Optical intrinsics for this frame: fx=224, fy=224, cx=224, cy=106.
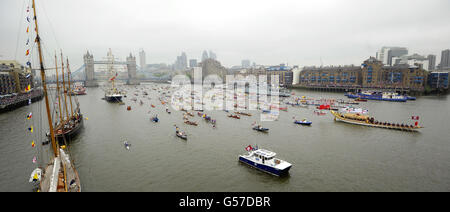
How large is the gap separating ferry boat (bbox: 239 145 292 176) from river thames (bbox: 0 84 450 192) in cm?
59

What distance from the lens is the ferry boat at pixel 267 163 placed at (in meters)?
22.7

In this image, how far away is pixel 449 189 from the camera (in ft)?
66.1

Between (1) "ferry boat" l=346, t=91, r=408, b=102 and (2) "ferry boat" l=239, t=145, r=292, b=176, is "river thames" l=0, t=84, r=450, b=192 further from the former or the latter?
(1) "ferry boat" l=346, t=91, r=408, b=102

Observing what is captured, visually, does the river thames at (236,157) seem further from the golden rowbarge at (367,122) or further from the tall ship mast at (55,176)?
the tall ship mast at (55,176)

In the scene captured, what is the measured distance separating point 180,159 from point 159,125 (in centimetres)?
1932

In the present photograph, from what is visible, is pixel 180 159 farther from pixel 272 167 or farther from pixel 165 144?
pixel 272 167

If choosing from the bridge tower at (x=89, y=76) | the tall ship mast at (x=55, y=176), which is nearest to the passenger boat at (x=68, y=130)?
the tall ship mast at (x=55, y=176)

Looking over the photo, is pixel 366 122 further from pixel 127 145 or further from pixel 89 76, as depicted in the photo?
pixel 89 76

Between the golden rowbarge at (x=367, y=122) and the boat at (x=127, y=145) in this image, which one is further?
the golden rowbarge at (x=367, y=122)

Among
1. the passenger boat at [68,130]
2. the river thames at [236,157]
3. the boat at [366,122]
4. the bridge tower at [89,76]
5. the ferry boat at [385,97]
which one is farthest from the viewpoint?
the bridge tower at [89,76]

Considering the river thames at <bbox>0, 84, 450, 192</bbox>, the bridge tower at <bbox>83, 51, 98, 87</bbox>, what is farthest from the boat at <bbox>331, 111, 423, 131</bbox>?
the bridge tower at <bbox>83, 51, 98, 87</bbox>

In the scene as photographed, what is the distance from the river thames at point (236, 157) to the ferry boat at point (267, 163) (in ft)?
1.95

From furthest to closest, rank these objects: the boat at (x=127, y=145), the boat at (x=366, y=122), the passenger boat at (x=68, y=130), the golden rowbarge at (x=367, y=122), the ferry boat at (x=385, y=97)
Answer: the ferry boat at (x=385, y=97) < the boat at (x=366, y=122) < the golden rowbarge at (x=367, y=122) < the passenger boat at (x=68, y=130) < the boat at (x=127, y=145)

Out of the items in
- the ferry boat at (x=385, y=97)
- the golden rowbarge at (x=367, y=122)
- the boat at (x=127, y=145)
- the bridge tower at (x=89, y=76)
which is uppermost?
the bridge tower at (x=89, y=76)
